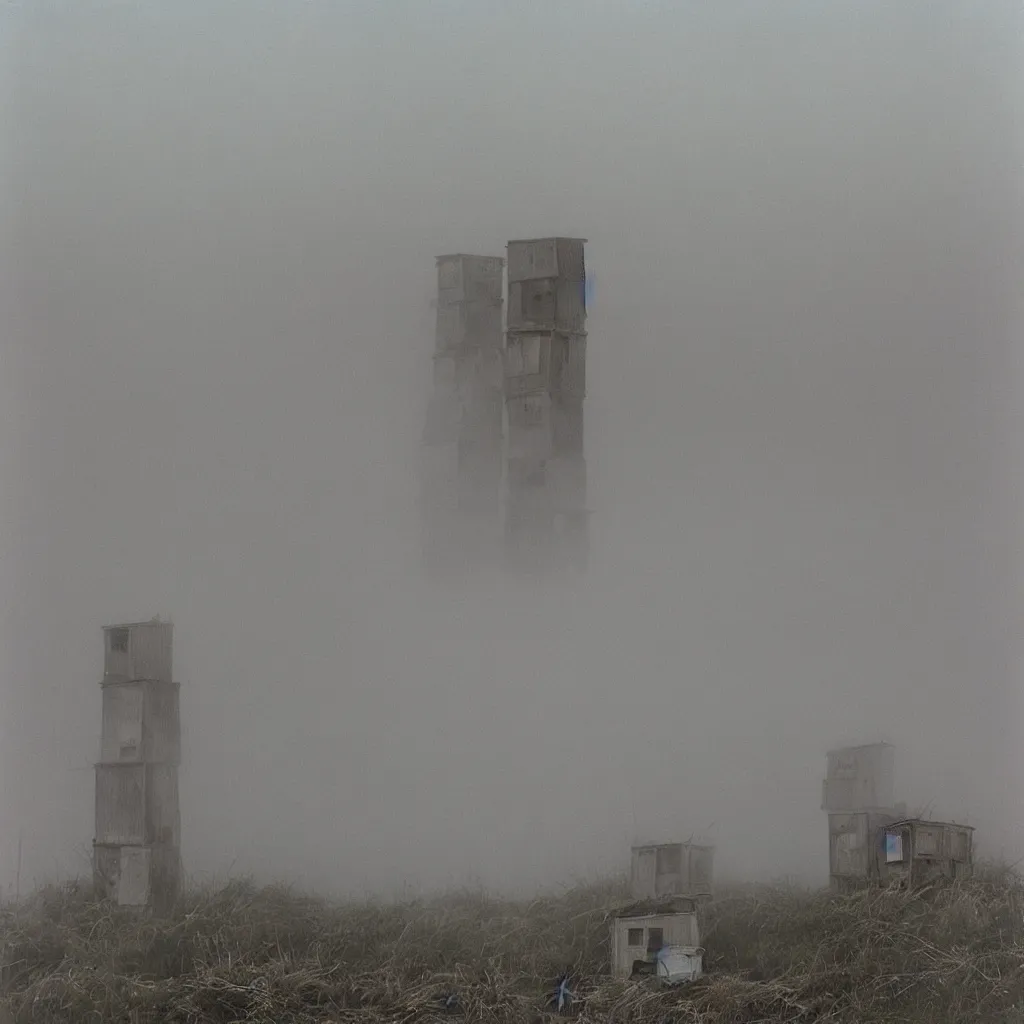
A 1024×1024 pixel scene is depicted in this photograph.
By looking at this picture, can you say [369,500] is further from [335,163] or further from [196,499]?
[335,163]

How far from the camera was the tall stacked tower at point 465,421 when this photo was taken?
7715 millimetres

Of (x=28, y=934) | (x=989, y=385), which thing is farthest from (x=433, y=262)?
(x=28, y=934)

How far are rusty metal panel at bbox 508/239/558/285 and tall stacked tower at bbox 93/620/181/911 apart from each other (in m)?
2.90

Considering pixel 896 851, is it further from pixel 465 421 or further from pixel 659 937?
pixel 465 421

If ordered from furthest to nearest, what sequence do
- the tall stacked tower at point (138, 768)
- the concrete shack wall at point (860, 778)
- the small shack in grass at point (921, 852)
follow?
the tall stacked tower at point (138, 768) < the concrete shack wall at point (860, 778) < the small shack in grass at point (921, 852)

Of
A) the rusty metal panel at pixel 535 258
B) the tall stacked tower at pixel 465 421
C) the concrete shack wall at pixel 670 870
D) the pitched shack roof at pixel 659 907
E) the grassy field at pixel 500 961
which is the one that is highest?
the rusty metal panel at pixel 535 258

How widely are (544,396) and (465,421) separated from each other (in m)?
0.52

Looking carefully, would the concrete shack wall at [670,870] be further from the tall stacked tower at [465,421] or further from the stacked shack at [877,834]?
the tall stacked tower at [465,421]

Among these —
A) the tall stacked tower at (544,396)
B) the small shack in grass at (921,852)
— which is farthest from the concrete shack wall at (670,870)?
the tall stacked tower at (544,396)

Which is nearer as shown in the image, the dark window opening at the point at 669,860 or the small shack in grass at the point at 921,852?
the small shack in grass at the point at 921,852

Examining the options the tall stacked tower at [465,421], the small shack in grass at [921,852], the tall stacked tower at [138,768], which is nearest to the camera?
the small shack in grass at [921,852]

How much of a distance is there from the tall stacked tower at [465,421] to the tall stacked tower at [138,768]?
1702 mm

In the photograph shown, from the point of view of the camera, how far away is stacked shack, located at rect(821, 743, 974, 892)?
7.01 m

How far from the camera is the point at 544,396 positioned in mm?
7559
